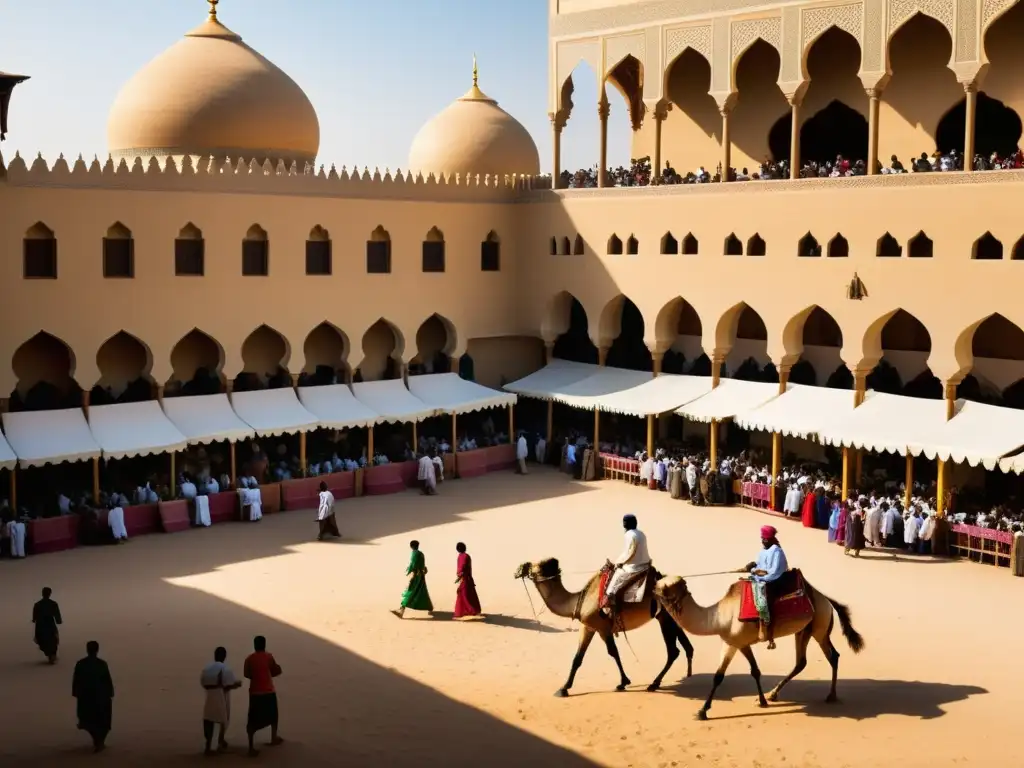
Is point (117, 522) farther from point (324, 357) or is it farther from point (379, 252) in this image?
point (379, 252)

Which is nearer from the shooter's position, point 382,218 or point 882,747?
point 882,747

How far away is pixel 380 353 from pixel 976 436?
11.9m

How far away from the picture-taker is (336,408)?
24.1 metres

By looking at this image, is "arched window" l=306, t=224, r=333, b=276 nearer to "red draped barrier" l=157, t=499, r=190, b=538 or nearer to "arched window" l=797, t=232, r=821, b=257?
"red draped barrier" l=157, t=499, r=190, b=538

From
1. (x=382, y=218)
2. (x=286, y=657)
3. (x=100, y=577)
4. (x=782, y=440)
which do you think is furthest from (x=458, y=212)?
(x=286, y=657)

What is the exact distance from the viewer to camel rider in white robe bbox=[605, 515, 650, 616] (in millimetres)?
12555

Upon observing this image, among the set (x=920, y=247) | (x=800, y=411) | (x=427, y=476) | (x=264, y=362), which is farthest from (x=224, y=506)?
(x=920, y=247)

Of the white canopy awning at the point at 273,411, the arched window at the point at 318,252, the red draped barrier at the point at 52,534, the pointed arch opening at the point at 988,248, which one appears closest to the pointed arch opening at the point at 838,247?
the pointed arch opening at the point at 988,248

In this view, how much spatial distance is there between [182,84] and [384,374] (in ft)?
22.2

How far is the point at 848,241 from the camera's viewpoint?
22.0 metres

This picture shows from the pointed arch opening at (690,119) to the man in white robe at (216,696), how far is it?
19165 millimetres

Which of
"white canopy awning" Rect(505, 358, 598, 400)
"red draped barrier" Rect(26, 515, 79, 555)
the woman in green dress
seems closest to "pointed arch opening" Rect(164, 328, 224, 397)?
"red draped barrier" Rect(26, 515, 79, 555)

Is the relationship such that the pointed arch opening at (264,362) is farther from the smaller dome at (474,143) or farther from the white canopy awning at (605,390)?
the smaller dome at (474,143)

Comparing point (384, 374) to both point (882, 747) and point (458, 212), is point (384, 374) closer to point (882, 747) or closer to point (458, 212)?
point (458, 212)
